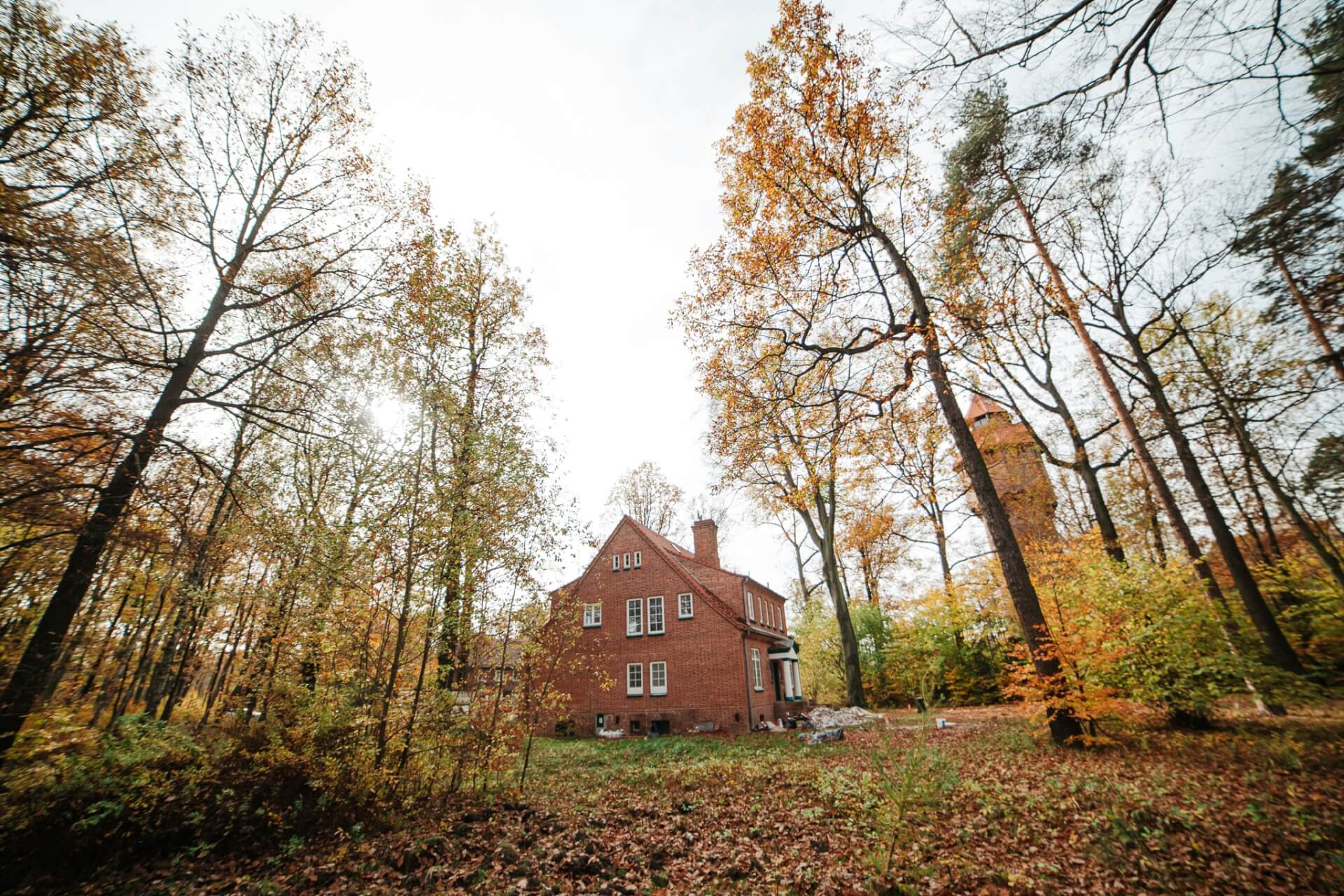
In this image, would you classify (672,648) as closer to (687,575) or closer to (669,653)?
(669,653)

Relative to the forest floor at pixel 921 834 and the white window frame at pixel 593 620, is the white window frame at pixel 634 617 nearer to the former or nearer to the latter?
the white window frame at pixel 593 620

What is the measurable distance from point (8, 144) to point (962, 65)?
12.1 m

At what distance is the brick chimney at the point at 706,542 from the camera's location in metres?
24.6

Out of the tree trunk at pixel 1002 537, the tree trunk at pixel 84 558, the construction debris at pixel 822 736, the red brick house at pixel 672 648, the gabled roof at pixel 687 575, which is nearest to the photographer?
the tree trunk at pixel 84 558

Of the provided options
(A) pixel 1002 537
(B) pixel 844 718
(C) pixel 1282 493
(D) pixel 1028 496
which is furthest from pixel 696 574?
(C) pixel 1282 493

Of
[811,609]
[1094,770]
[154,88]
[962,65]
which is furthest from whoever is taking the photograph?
[811,609]

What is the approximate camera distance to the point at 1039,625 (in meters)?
8.39

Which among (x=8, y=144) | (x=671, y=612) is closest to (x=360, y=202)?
(x=8, y=144)

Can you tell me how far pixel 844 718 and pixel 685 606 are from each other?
7474mm

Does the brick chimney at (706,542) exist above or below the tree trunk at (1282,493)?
above

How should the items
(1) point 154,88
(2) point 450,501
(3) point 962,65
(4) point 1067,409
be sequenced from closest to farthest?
(3) point 962,65 → (1) point 154,88 → (2) point 450,501 → (4) point 1067,409

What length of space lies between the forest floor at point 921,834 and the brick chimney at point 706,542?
15775 millimetres

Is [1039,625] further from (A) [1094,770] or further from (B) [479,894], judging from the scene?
(B) [479,894]

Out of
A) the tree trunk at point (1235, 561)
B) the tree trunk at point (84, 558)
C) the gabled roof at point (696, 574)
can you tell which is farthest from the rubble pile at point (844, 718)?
the tree trunk at point (84, 558)
